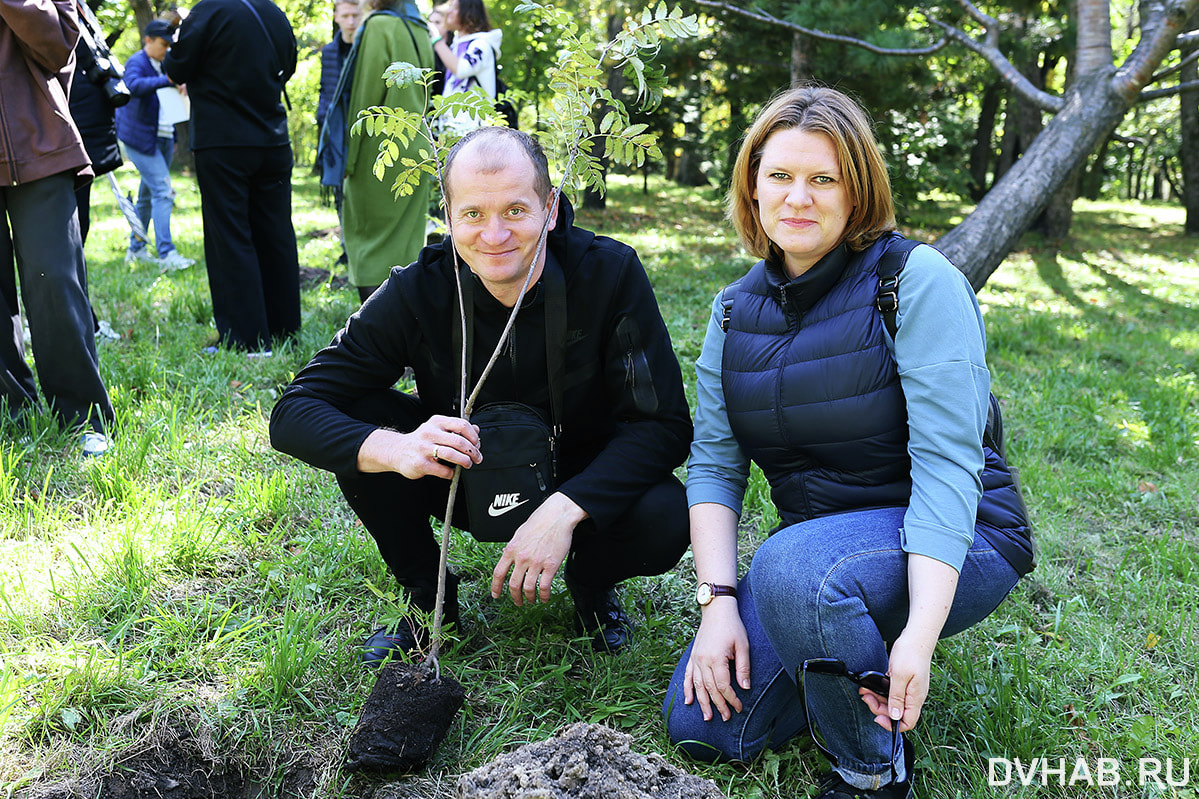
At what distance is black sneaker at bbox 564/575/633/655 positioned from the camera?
2553mm

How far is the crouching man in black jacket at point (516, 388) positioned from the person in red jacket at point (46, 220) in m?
1.72

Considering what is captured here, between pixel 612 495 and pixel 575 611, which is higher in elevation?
pixel 612 495

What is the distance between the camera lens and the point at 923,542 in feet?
6.07

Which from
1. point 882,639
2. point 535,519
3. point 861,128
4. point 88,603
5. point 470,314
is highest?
point 861,128

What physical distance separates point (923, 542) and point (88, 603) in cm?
227

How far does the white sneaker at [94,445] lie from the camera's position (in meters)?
3.48

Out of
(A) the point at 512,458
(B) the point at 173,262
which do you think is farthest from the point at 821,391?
Result: (B) the point at 173,262

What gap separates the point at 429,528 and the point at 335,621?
46 centimetres

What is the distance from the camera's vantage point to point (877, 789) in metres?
1.93

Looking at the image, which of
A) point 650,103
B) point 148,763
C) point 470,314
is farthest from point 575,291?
point 148,763

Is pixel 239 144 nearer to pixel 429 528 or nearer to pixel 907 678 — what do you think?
pixel 429 528

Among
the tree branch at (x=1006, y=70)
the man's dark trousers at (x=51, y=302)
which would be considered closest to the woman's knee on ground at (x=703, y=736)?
the man's dark trousers at (x=51, y=302)

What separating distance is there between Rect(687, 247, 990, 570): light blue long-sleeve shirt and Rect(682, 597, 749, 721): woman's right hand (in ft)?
1.49

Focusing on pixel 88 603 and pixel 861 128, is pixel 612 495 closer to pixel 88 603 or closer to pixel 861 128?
pixel 861 128
